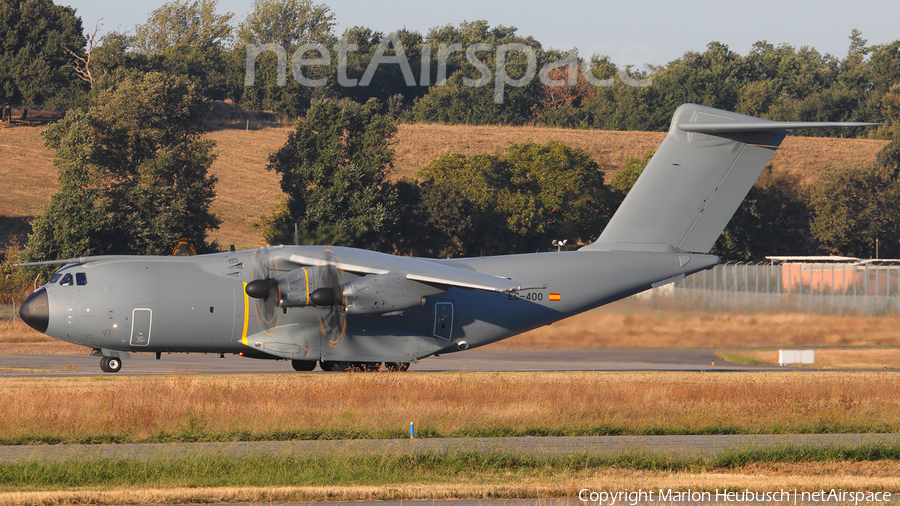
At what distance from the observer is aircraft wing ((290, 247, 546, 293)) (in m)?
23.9

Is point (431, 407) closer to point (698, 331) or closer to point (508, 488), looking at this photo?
point (508, 488)

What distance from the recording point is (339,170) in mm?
58625

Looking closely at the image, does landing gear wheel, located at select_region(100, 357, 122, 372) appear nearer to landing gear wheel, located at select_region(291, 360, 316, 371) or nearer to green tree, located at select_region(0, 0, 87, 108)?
landing gear wheel, located at select_region(291, 360, 316, 371)

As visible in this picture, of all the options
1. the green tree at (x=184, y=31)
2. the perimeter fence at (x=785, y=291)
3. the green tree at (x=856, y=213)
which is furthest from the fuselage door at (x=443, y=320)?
the green tree at (x=184, y=31)

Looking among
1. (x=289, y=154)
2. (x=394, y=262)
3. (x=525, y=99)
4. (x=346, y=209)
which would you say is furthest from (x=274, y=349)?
(x=525, y=99)

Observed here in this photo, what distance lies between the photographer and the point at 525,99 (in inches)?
4437

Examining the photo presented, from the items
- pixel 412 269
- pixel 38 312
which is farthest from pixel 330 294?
pixel 38 312

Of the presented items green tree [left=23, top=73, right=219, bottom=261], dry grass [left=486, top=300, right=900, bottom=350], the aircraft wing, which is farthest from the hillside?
the aircraft wing

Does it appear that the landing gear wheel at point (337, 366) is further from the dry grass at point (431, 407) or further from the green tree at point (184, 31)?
the green tree at point (184, 31)

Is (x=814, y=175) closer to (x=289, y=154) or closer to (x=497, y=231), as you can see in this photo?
(x=497, y=231)

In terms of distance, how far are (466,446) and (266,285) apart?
36.2 ft

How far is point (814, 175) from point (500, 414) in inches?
2948

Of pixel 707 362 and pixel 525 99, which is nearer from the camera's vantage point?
pixel 707 362

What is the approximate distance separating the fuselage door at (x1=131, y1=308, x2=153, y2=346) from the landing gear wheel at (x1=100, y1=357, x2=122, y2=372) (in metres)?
1.54
